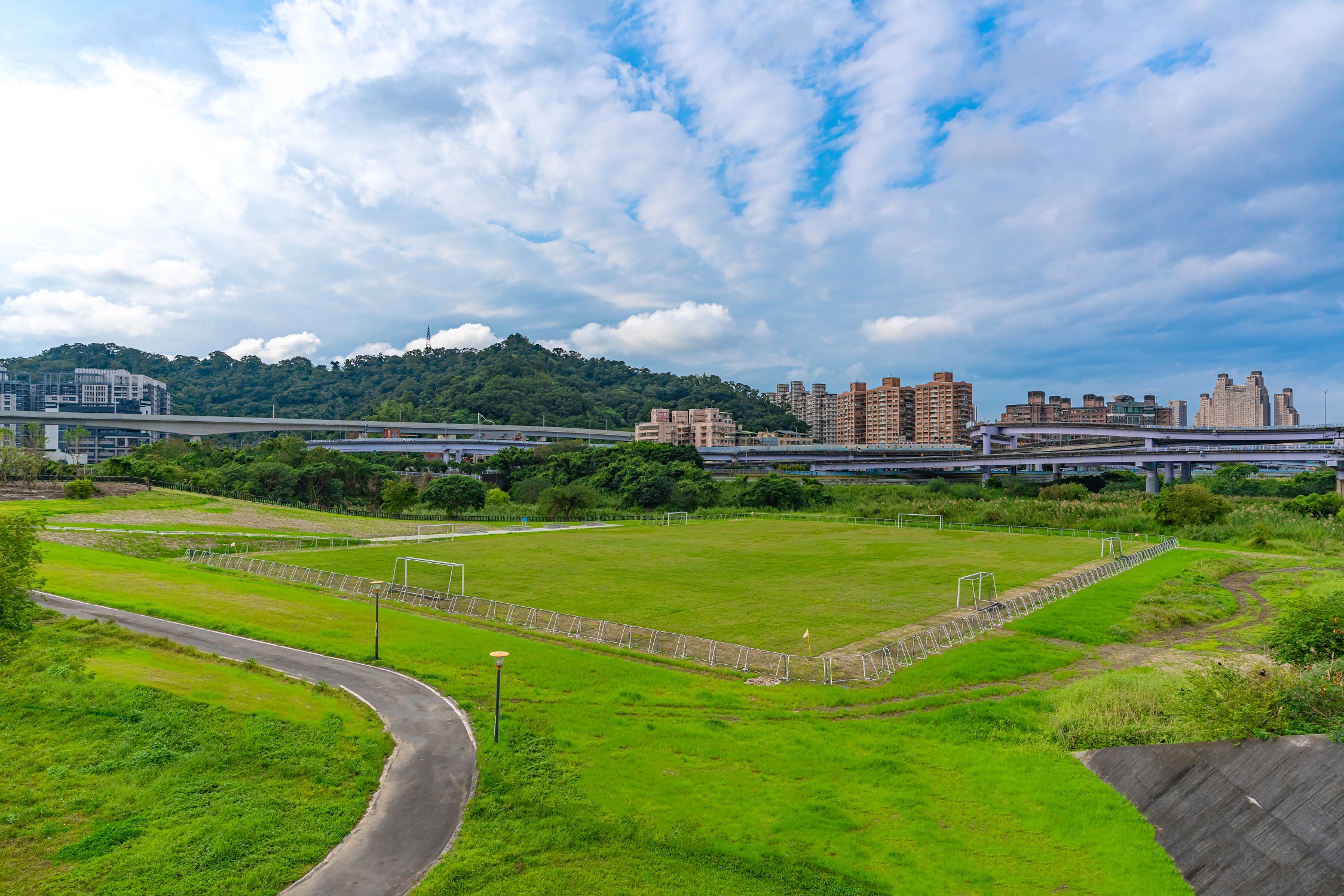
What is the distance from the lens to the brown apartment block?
19188 centimetres

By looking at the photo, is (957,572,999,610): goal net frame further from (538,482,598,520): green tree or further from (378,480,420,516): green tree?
(378,480,420,516): green tree

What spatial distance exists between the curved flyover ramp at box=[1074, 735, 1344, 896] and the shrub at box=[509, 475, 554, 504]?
77.9 m

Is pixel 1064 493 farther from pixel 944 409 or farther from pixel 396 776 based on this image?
pixel 944 409

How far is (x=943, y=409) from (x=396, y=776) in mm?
197180

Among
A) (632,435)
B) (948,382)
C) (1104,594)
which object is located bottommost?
(1104,594)

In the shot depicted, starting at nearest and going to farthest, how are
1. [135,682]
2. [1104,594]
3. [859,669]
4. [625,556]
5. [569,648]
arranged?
[135,682]
[859,669]
[569,648]
[1104,594]
[625,556]

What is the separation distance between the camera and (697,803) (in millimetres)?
12938

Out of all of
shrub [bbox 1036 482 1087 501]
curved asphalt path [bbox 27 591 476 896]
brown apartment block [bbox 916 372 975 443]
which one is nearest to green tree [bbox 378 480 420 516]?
curved asphalt path [bbox 27 591 476 896]

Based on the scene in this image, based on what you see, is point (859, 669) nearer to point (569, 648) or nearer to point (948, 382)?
point (569, 648)

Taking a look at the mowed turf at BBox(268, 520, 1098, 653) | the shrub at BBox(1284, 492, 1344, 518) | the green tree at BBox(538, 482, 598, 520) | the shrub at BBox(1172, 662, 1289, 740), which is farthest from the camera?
the green tree at BBox(538, 482, 598, 520)

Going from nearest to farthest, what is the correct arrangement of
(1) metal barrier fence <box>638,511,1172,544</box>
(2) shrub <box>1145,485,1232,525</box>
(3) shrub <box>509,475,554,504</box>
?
(1) metal barrier fence <box>638,511,1172,544</box> → (2) shrub <box>1145,485,1232,525</box> → (3) shrub <box>509,475,554,504</box>

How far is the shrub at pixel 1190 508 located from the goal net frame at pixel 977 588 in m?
37.1

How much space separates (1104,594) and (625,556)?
27956 mm

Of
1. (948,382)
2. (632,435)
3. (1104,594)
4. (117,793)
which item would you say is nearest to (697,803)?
(117,793)
